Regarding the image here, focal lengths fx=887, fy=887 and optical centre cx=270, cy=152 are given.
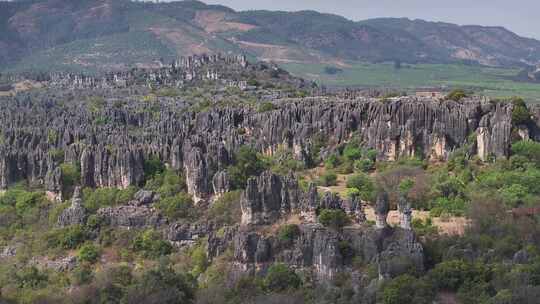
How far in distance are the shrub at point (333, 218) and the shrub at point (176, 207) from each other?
26.4 ft

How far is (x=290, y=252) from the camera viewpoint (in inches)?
1389

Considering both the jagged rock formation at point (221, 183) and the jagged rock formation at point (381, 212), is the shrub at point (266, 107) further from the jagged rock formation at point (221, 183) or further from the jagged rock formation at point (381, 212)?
the jagged rock formation at point (381, 212)

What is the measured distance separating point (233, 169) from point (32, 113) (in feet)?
141

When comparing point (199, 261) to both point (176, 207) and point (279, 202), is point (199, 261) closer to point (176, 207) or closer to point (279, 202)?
point (279, 202)

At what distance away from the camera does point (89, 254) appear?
1577 inches

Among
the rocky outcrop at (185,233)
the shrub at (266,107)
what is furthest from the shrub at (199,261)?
the shrub at (266,107)

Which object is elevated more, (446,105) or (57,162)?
(446,105)

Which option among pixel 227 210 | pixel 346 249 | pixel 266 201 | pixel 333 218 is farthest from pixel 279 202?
pixel 346 249

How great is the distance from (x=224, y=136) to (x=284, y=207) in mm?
21624

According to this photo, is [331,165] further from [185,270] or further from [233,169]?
[185,270]

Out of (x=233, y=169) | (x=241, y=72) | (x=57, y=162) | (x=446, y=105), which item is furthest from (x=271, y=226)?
(x=241, y=72)

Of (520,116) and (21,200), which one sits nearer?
(21,200)

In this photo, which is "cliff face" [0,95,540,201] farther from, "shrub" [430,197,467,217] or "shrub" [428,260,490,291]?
"shrub" [428,260,490,291]

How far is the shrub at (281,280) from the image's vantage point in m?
32.9
